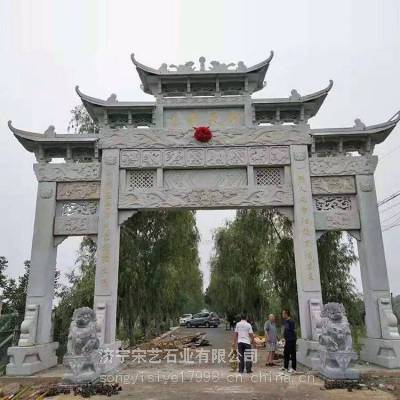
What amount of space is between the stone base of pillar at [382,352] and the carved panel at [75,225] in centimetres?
609

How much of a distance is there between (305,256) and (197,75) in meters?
4.76

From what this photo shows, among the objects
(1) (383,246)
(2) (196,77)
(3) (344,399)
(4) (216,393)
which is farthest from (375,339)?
(2) (196,77)

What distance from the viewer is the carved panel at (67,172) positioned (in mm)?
8492

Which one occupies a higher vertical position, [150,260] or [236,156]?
[236,156]

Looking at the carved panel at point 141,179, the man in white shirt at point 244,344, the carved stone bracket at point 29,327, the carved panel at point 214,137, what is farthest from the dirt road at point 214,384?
the carved panel at point 214,137

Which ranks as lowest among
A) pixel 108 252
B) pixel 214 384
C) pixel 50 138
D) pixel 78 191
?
pixel 214 384

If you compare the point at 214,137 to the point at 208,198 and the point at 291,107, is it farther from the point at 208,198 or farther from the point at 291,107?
the point at 291,107

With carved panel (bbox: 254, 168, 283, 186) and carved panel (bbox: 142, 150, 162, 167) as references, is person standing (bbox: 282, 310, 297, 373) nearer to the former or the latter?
carved panel (bbox: 254, 168, 283, 186)

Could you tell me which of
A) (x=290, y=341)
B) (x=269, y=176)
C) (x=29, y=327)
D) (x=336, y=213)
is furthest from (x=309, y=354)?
(x=29, y=327)

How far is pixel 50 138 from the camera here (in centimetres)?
854

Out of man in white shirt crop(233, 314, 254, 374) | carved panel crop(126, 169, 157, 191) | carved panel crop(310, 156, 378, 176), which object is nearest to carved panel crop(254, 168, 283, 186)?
carved panel crop(310, 156, 378, 176)

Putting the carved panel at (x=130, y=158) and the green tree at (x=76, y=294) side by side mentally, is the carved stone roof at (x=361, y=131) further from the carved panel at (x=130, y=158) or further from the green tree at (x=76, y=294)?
the green tree at (x=76, y=294)

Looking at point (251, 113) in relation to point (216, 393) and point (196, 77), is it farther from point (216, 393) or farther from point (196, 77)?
point (216, 393)

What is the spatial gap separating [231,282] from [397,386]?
9.25 metres
